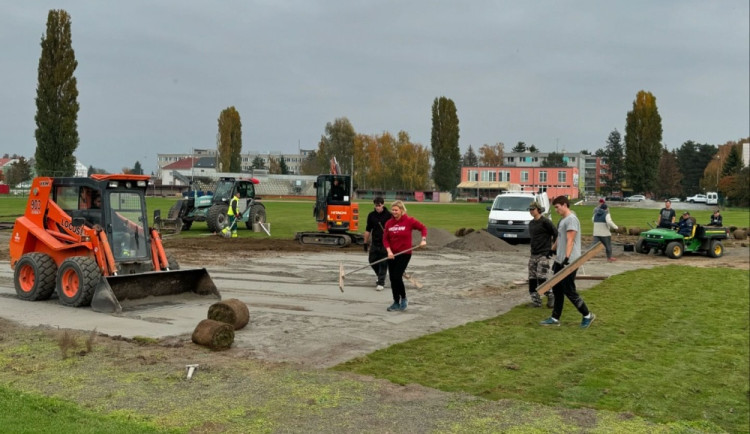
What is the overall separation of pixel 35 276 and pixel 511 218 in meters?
17.2

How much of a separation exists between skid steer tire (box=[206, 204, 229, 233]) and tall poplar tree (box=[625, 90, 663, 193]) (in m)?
71.9

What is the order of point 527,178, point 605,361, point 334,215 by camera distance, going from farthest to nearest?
1. point 527,178
2. point 334,215
3. point 605,361

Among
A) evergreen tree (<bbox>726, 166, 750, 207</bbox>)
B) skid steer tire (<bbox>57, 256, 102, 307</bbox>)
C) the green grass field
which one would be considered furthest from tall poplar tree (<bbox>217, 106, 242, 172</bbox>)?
the green grass field

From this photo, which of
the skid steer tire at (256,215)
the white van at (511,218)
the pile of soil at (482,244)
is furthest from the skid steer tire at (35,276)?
the skid steer tire at (256,215)

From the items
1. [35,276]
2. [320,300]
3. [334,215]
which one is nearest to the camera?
[35,276]

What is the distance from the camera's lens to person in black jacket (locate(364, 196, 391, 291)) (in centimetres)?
1378

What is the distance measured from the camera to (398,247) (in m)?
11.5

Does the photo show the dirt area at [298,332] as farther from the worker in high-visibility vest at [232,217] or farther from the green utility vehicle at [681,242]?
the worker in high-visibility vest at [232,217]

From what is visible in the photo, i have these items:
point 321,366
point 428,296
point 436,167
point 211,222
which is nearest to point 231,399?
point 321,366

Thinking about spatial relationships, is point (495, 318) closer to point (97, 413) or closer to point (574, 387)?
point (574, 387)

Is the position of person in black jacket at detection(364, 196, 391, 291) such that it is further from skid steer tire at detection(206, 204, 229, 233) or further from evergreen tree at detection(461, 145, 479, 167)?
evergreen tree at detection(461, 145, 479, 167)

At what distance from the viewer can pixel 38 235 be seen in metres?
12.3

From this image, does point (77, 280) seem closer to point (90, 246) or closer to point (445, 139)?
point (90, 246)

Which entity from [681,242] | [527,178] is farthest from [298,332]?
[527,178]
